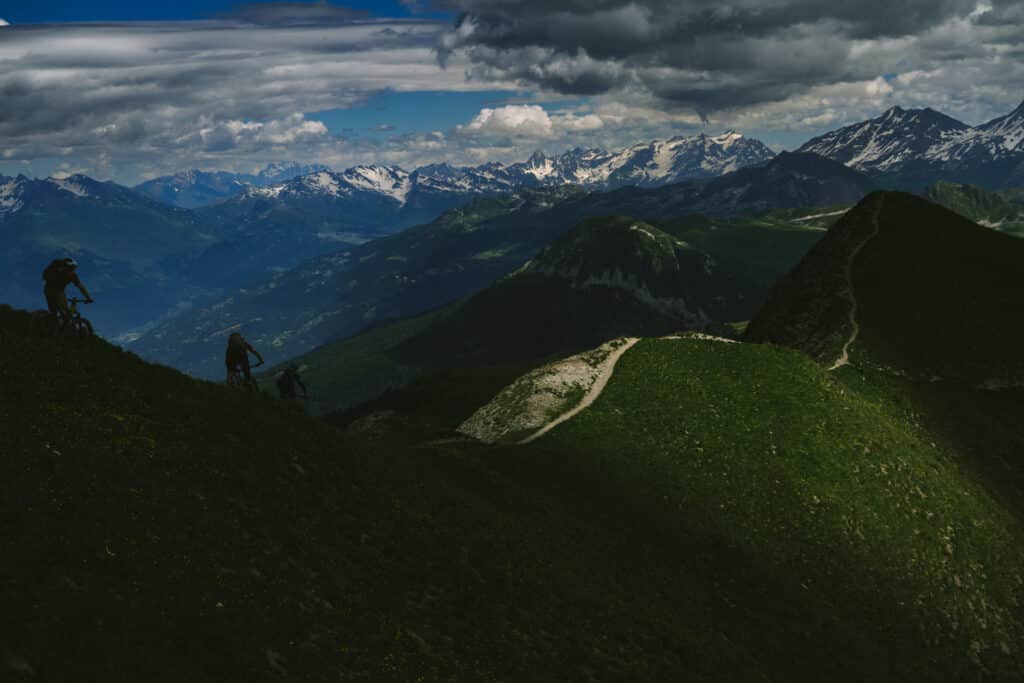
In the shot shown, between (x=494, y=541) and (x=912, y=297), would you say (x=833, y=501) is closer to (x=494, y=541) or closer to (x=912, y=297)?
(x=494, y=541)

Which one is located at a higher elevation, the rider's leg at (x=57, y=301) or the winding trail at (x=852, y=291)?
the rider's leg at (x=57, y=301)

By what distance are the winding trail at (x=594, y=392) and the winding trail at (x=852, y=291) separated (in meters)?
26.2

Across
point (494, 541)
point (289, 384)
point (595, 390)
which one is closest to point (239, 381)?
point (289, 384)

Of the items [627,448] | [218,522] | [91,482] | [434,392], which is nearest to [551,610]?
[218,522]

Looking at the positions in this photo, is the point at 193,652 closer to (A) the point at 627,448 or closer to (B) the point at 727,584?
(B) the point at 727,584

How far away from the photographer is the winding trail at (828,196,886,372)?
80125 mm

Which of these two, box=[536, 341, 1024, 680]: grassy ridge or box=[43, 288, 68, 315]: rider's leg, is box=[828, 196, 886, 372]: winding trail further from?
box=[43, 288, 68, 315]: rider's leg

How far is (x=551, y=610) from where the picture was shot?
1123 inches

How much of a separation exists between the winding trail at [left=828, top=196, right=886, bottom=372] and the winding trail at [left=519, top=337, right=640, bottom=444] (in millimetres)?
26164

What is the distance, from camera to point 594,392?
67312 mm

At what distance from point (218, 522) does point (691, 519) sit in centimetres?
3629

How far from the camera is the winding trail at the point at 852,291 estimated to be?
263 ft

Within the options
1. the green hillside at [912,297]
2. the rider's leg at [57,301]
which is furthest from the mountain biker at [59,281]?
the green hillside at [912,297]

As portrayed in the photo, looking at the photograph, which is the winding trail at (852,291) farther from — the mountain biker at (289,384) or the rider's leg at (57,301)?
the rider's leg at (57,301)
